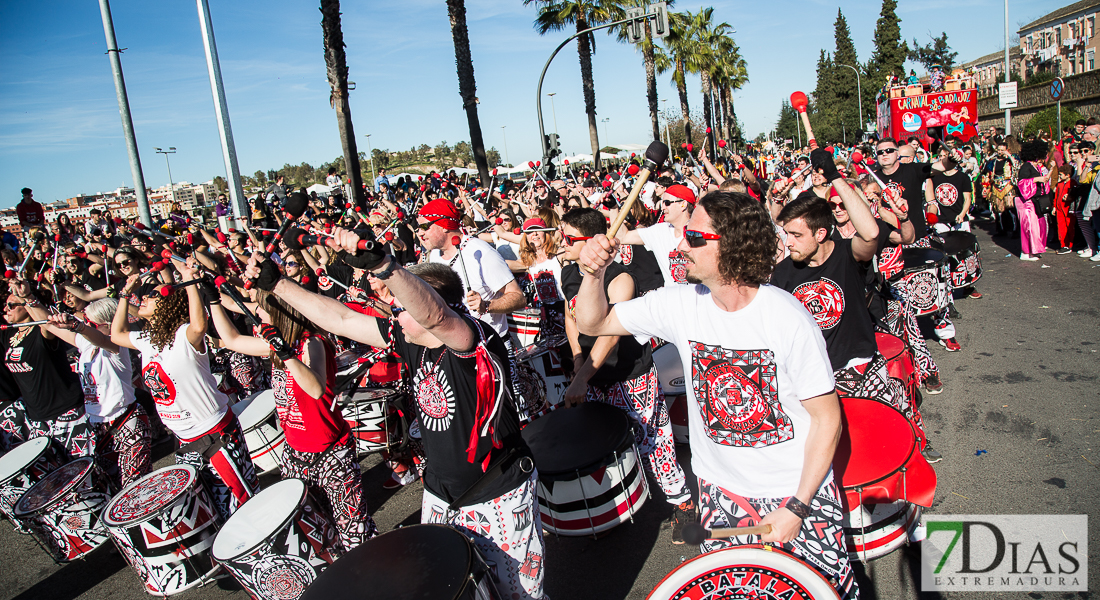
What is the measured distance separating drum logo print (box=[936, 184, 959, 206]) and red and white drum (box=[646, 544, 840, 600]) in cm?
783

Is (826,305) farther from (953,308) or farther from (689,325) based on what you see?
(953,308)

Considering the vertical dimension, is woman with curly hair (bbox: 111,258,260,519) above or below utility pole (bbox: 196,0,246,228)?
below

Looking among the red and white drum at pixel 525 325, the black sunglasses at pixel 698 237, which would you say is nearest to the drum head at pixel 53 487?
the red and white drum at pixel 525 325

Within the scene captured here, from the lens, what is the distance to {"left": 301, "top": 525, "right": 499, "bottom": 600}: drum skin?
2338 millimetres

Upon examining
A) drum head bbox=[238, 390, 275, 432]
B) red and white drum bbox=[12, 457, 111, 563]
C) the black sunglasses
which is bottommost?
red and white drum bbox=[12, 457, 111, 563]

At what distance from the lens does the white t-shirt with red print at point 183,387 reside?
4242mm

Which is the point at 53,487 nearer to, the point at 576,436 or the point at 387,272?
the point at 576,436

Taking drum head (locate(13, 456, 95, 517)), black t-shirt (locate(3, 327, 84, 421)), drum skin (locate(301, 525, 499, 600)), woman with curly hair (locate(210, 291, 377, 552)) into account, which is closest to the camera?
drum skin (locate(301, 525, 499, 600))

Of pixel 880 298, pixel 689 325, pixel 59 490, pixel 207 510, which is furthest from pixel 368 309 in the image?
pixel 880 298

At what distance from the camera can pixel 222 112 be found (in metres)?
11.8

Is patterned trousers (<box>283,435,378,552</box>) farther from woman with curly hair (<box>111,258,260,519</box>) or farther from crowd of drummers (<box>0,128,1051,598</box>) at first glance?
woman with curly hair (<box>111,258,260,519</box>)

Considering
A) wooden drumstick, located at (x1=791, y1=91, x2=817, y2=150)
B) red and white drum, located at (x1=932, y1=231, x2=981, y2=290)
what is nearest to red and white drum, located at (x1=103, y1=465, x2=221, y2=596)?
wooden drumstick, located at (x1=791, y1=91, x2=817, y2=150)

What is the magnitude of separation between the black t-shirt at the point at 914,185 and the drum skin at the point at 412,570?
21.0ft

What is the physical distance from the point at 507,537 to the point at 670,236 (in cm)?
274
